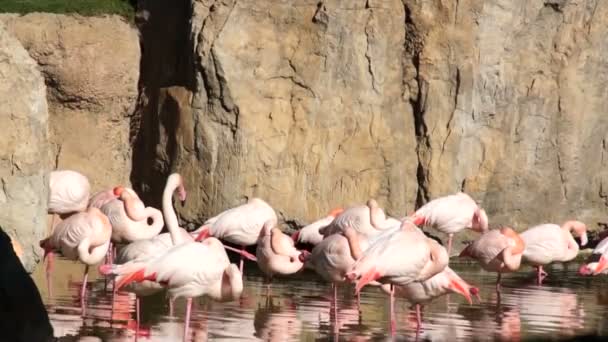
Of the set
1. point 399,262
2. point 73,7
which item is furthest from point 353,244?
point 73,7

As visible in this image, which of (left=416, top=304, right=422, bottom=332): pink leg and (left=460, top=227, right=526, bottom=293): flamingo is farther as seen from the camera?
(left=460, top=227, right=526, bottom=293): flamingo

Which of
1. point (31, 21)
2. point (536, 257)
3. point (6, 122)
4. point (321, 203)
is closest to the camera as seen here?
point (6, 122)

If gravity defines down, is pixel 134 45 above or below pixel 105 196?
above

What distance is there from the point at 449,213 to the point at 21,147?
4.14m

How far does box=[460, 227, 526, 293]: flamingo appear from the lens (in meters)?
11.6

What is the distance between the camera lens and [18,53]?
9.83 metres

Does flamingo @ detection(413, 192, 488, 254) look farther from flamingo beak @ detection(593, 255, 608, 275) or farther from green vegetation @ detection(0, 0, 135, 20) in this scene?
green vegetation @ detection(0, 0, 135, 20)

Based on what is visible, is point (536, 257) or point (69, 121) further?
point (69, 121)

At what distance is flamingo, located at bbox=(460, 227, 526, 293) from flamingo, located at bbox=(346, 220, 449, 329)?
208 cm

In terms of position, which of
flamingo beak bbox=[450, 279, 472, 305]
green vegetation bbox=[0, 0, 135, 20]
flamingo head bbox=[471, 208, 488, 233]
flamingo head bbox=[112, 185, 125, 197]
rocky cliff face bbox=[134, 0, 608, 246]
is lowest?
flamingo beak bbox=[450, 279, 472, 305]

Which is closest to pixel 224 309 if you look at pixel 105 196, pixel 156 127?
pixel 105 196

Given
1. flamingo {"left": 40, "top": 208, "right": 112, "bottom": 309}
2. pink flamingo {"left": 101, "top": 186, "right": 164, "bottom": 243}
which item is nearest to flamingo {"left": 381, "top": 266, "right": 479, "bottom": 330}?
flamingo {"left": 40, "top": 208, "right": 112, "bottom": 309}

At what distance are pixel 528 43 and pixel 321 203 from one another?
2400 millimetres

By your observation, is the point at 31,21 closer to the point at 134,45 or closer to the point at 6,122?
the point at 134,45
